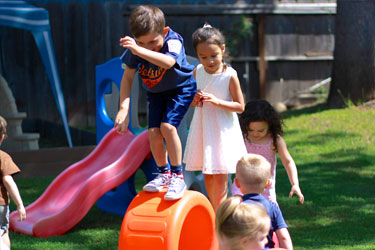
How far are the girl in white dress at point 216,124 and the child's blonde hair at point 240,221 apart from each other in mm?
1656

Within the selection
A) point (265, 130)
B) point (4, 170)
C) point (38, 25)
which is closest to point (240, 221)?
point (265, 130)

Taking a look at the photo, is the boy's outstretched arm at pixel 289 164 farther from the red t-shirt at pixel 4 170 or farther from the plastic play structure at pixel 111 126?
the red t-shirt at pixel 4 170

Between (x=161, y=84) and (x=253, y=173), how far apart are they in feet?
3.53

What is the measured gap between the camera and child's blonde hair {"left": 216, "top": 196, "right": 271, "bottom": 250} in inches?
102

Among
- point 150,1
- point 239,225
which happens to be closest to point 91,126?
point 150,1

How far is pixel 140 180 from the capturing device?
24.8 ft

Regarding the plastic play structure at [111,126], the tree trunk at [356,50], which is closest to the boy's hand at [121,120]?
the plastic play structure at [111,126]

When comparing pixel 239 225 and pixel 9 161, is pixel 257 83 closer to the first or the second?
pixel 9 161

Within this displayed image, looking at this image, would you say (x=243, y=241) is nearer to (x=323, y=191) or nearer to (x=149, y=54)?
(x=149, y=54)

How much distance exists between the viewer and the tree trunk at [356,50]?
31.7 feet

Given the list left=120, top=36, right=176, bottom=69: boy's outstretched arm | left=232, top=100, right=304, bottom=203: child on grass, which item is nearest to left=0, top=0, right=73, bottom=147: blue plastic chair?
left=232, top=100, right=304, bottom=203: child on grass

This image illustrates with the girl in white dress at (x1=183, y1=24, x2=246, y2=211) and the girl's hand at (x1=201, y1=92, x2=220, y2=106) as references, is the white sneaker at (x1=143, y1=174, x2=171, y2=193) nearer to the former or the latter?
the girl in white dress at (x1=183, y1=24, x2=246, y2=211)

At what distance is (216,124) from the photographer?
440cm

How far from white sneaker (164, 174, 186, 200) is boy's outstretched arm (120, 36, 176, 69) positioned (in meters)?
0.77
